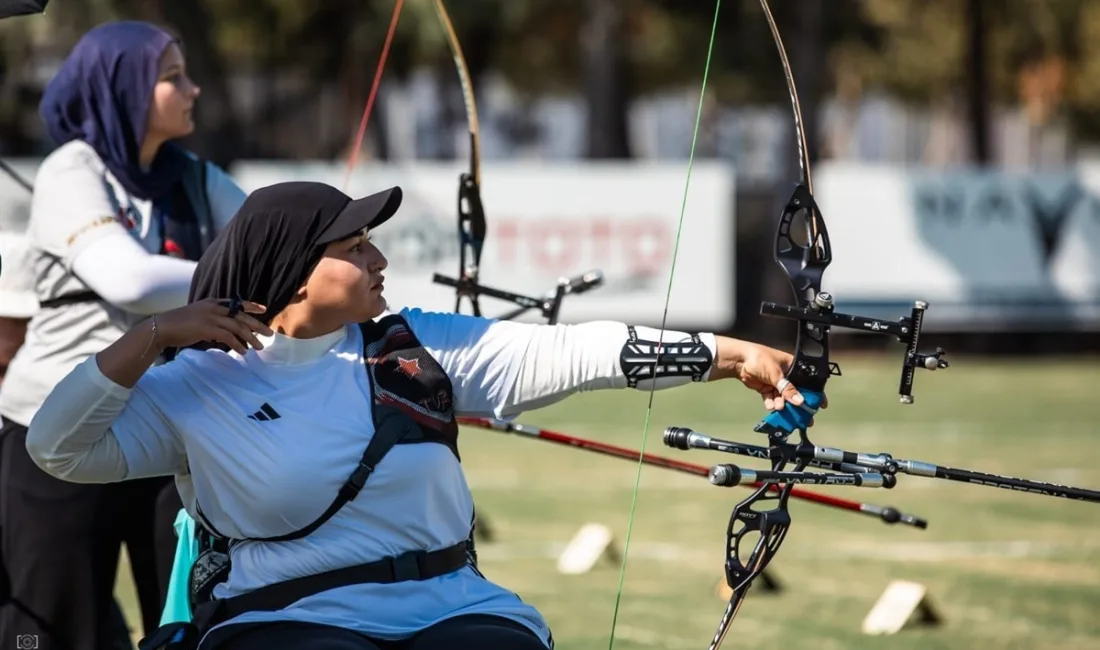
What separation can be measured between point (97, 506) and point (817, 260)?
6.70 feet

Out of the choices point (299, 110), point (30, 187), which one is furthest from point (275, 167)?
point (299, 110)

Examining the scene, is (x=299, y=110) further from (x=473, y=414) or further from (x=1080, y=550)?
(x=473, y=414)

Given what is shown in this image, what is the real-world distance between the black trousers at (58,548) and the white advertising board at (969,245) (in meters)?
15.6

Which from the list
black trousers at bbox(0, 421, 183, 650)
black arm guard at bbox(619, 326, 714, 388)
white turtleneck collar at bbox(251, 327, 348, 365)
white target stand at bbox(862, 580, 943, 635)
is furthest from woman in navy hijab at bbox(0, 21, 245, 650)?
white target stand at bbox(862, 580, 943, 635)

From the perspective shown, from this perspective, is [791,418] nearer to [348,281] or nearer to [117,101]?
[348,281]

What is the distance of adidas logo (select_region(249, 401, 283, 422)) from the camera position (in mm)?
3791

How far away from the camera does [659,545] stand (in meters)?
9.35

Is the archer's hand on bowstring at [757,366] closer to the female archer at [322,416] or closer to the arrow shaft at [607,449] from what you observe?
the female archer at [322,416]

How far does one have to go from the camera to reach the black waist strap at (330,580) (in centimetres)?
376

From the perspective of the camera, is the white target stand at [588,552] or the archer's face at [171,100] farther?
the white target stand at [588,552]

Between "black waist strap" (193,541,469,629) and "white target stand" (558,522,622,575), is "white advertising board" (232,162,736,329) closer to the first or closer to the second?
"white target stand" (558,522,622,575)

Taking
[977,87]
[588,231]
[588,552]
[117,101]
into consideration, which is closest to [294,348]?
[117,101]

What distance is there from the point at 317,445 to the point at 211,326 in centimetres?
32

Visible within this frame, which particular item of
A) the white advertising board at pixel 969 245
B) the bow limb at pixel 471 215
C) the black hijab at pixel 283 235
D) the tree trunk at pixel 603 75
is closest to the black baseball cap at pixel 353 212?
the black hijab at pixel 283 235
